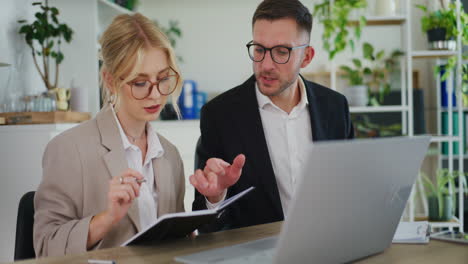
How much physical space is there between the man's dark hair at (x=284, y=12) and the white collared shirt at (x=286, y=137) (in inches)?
10.8

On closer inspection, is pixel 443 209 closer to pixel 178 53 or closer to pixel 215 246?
pixel 178 53

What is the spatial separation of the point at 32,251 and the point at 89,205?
19 centimetres

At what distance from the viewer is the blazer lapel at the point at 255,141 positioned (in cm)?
196

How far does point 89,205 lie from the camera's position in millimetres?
1470

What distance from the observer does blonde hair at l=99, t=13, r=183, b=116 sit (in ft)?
5.03

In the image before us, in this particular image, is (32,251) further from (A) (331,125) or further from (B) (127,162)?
(A) (331,125)

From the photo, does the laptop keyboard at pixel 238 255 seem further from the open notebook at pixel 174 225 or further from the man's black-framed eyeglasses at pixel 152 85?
the man's black-framed eyeglasses at pixel 152 85

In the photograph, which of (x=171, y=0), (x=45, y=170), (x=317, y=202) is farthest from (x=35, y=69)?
(x=317, y=202)

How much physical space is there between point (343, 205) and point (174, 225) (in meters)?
0.41

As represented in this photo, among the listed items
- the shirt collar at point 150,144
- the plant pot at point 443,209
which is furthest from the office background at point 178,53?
the plant pot at point 443,209

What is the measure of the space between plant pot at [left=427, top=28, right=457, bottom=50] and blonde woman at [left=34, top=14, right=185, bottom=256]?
3116mm

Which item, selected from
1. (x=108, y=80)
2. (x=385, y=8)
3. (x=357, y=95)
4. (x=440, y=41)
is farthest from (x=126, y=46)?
(x=440, y=41)

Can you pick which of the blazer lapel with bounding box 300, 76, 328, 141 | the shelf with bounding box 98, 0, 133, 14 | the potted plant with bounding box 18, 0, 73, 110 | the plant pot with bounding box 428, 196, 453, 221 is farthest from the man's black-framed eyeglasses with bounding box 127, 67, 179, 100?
the plant pot with bounding box 428, 196, 453, 221

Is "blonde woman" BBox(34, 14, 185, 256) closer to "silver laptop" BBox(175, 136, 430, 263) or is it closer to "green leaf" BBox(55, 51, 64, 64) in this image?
"silver laptop" BBox(175, 136, 430, 263)
